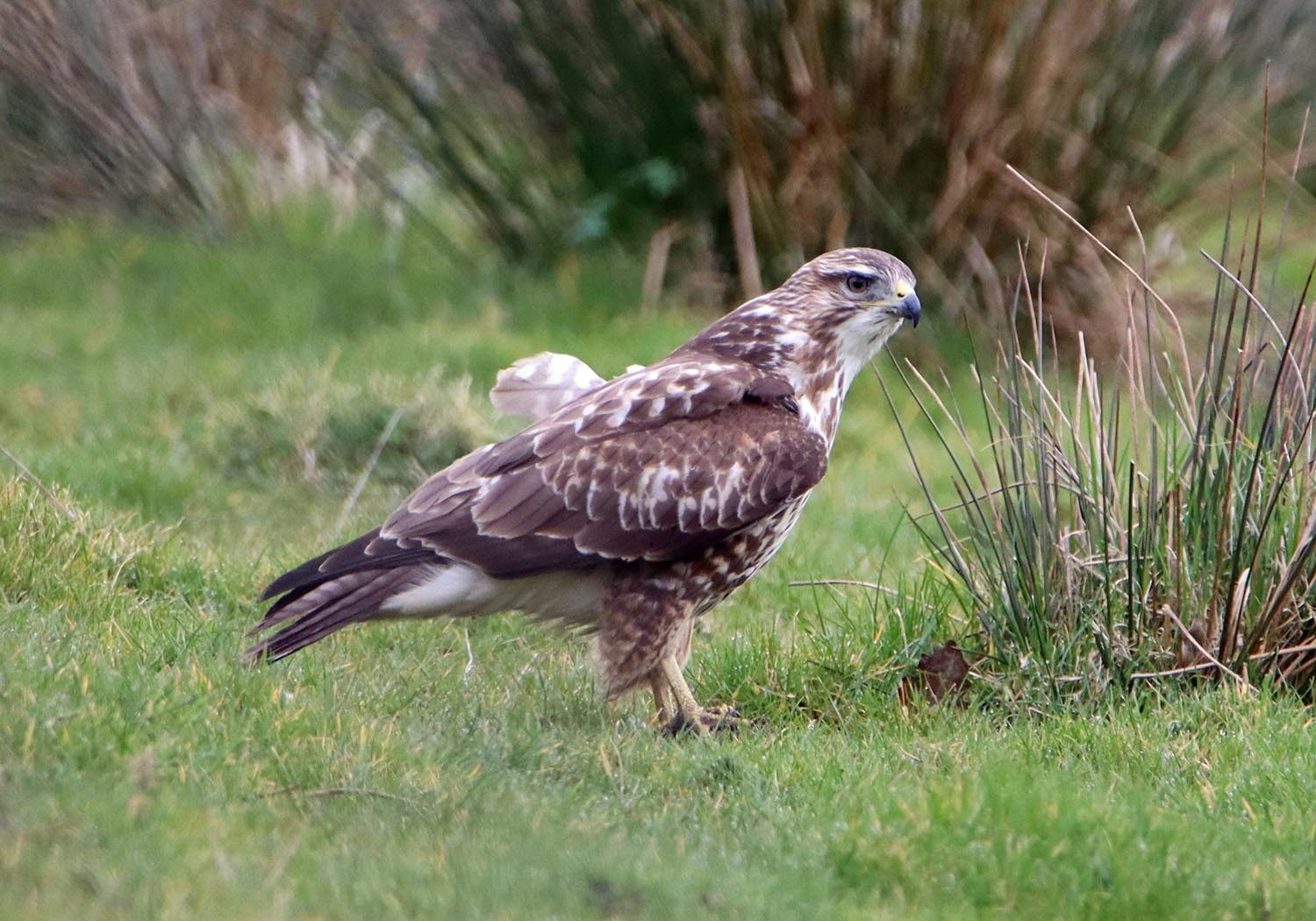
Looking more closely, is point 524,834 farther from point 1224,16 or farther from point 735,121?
point 1224,16

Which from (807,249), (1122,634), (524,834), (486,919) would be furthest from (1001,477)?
(807,249)

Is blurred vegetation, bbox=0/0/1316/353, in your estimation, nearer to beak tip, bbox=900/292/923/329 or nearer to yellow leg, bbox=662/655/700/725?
beak tip, bbox=900/292/923/329

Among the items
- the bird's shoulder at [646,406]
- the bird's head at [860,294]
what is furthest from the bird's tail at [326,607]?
the bird's head at [860,294]

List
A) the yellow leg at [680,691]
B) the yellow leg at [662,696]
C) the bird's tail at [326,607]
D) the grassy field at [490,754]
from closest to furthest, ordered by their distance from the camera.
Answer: the grassy field at [490,754] → the bird's tail at [326,607] → the yellow leg at [680,691] → the yellow leg at [662,696]

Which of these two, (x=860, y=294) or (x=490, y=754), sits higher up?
(x=860, y=294)

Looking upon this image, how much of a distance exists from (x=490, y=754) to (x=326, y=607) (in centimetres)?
83

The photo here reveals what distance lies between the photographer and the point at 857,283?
6.07 meters

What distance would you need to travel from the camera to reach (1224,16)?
9.75 m

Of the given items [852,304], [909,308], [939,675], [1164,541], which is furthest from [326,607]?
[1164,541]

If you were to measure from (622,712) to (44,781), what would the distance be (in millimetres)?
2078

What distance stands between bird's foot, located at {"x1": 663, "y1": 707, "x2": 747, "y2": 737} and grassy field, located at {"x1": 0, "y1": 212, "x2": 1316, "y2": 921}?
0.11 metres

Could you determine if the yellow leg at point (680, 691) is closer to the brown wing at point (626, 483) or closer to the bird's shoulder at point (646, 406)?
the brown wing at point (626, 483)

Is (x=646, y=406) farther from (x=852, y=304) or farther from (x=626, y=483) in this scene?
(x=852, y=304)

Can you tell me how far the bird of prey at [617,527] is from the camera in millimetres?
5309
